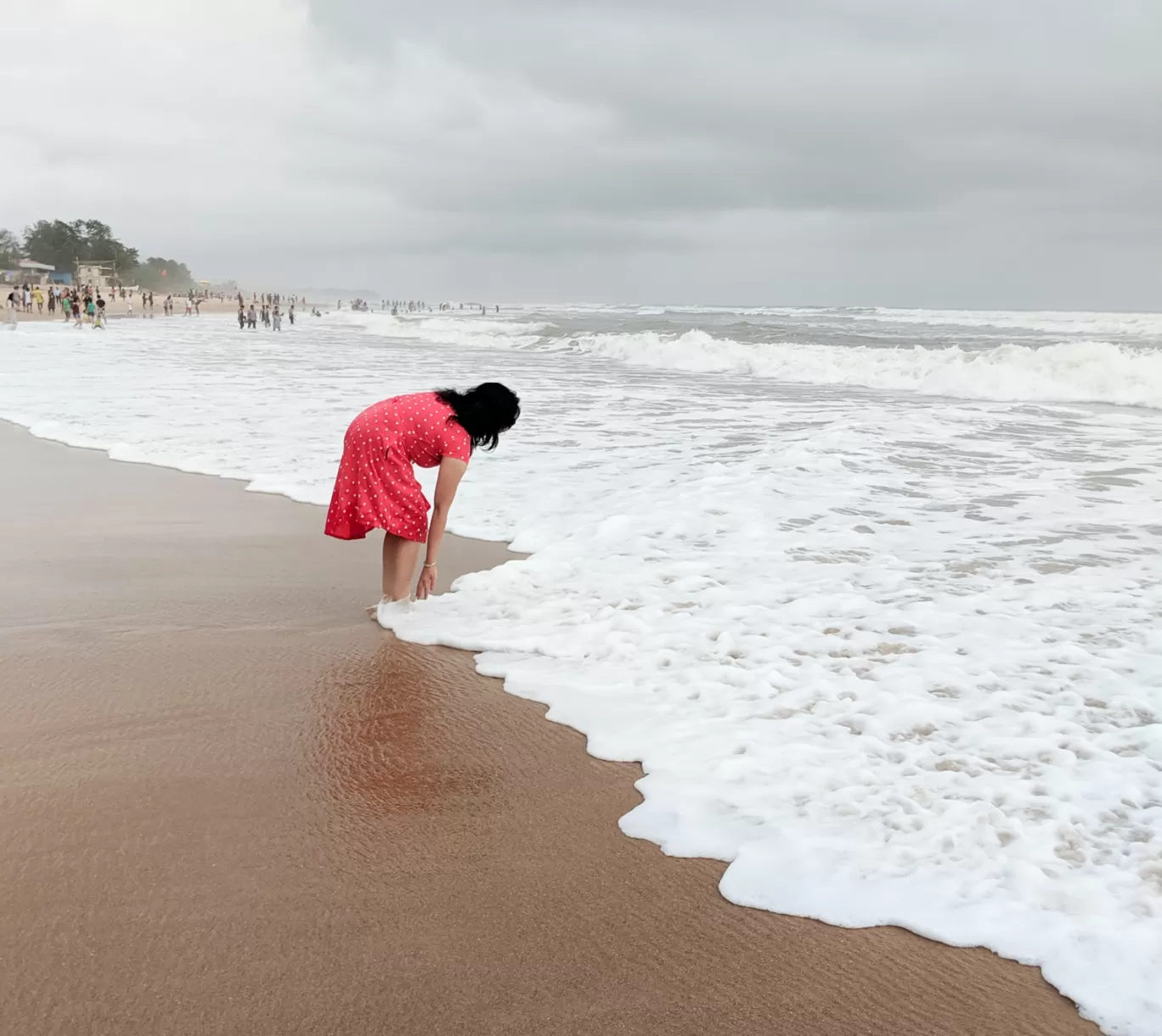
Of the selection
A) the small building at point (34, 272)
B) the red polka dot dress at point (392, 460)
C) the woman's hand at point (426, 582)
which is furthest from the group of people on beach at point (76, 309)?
the small building at point (34, 272)

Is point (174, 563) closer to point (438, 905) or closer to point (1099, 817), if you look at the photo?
point (438, 905)

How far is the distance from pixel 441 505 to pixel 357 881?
2461mm

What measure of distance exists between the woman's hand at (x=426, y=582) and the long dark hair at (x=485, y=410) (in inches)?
27.1

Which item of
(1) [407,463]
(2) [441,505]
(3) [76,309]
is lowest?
(2) [441,505]

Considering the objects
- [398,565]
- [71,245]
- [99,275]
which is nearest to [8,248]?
[71,245]

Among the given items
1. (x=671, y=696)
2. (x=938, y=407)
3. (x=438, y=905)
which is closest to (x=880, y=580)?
(x=671, y=696)

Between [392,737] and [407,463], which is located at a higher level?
[407,463]

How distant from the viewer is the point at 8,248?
140250 mm

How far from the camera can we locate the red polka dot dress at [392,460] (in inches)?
195

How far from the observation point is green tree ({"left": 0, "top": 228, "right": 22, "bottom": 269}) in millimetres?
126750

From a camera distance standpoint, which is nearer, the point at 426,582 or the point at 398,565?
the point at 426,582

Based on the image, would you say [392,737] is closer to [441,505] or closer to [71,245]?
[441,505]

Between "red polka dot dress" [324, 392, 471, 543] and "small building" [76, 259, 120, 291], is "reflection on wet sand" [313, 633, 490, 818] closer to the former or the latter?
"red polka dot dress" [324, 392, 471, 543]

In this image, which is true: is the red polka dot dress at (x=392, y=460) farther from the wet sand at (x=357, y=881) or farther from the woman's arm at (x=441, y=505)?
the wet sand at (x=357, y=881)
